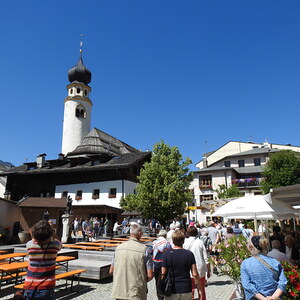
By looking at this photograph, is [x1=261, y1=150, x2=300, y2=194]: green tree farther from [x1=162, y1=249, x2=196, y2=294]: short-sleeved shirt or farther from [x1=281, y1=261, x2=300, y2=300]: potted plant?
[x1=162, y1=249, x2=196, y2=294]: short-sleeved shirt

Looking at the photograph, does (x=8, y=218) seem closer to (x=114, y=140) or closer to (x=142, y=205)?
(x=142, y=205)

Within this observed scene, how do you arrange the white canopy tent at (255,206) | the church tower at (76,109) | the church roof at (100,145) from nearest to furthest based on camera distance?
the white canopy tent at (255,206) < the church roof at (100,145) < the church tower at (76,109)

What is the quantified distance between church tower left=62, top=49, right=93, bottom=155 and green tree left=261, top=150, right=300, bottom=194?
33.0 metres

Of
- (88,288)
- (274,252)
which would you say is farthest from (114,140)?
(274,252)

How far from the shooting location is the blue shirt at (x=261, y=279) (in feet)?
12.3

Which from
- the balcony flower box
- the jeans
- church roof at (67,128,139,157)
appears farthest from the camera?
the balcony flower box

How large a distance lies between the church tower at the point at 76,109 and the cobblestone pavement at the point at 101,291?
44.4 metres

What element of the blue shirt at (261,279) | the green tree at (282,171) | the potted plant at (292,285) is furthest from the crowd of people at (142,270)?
the green tree at (282,171)

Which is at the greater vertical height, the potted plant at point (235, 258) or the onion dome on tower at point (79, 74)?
the onion dome on tower at point (79, 74)

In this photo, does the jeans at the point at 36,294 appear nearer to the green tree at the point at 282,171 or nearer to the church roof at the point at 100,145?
the green tree at the point at 282,171

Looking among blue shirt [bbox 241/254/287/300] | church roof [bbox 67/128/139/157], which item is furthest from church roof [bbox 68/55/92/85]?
blue shirt [bbox 241/254/287/300]

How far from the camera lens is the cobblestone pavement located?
7.32m

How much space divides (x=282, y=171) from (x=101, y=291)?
3054 cm

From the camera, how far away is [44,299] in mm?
3990
